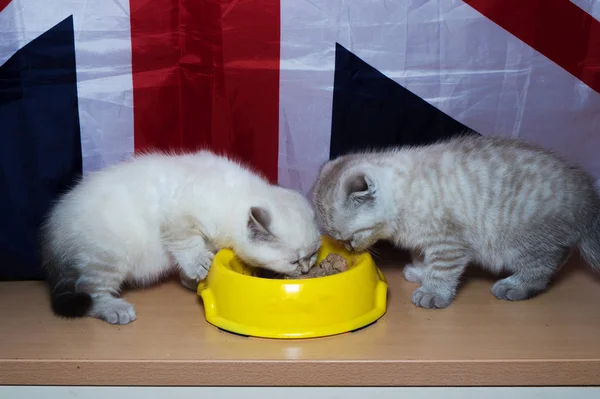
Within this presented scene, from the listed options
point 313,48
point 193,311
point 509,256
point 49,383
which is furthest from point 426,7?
point 49,383

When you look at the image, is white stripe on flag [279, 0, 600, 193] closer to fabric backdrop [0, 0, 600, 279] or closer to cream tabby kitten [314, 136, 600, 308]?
fabric backdrop [0, 0, 600, 279]

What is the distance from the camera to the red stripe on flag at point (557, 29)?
2.40 metres

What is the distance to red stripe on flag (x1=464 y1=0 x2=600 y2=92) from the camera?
240 cm

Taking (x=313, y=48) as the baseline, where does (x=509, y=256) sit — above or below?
below

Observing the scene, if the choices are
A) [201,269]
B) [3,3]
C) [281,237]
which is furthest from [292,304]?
[3,3]

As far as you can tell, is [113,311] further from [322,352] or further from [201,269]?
[322,352]

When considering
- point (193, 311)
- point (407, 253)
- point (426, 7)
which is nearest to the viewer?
point (193, 311)

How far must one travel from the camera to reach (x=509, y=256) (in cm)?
231

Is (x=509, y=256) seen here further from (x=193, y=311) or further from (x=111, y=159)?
(x=111, y=159)

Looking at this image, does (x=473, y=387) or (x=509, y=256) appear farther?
(x=509, y=256)

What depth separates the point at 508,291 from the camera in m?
2.31

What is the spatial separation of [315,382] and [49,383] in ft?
2.50

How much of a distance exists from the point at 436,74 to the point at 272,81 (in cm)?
61

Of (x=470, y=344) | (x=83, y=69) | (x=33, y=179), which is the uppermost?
(x=83, y=69)
